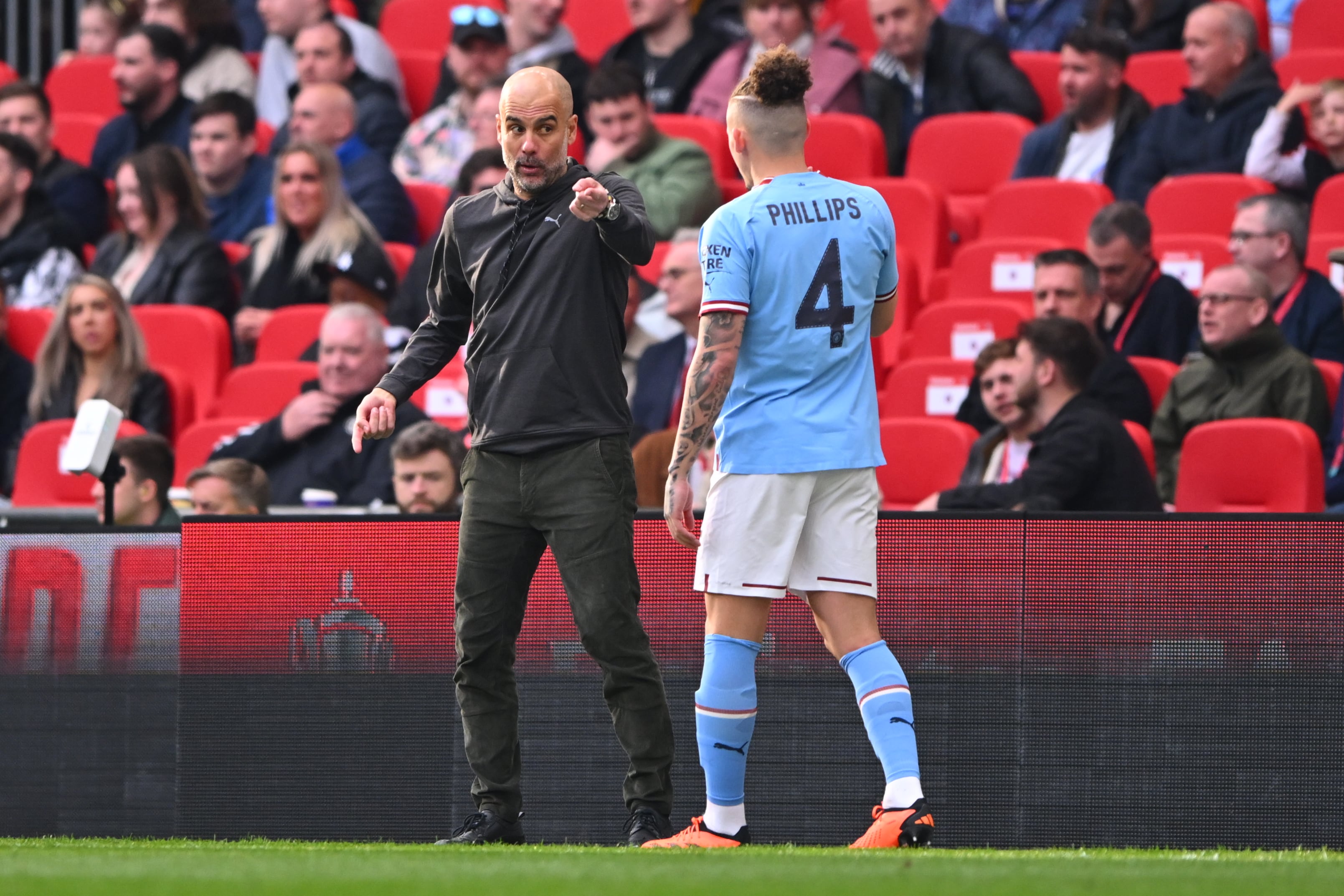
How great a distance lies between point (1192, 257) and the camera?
8.96 meters

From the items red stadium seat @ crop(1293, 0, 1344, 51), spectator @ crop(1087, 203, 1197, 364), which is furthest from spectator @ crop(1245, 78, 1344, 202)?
red stadium seat @ crop(1293, 0, 1344, 51)

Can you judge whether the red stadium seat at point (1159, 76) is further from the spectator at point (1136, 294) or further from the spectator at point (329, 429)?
the spectator at point (329, 429)

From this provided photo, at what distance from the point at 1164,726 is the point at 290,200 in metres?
6.11

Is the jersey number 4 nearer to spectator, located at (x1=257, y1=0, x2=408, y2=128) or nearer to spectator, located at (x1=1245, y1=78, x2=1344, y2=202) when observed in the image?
spectator, located at (x1=1245, y1=78, x2=1344, y2=202)

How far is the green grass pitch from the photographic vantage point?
11.8ft

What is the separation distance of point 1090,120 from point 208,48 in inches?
233

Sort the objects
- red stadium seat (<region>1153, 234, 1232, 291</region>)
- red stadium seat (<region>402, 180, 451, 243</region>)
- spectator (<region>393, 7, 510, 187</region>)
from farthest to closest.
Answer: spectator (<region>393, 7, 510, 187</region>) → red stadium seat (<region>402, 180, 451, 243</region>) → red stadium seat (<region>1153, 234, 1232, 291</region>)

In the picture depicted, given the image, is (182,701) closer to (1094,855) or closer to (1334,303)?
(1094,855)

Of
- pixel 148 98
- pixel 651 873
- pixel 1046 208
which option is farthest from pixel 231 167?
pixel 651 873

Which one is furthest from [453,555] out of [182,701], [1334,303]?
[1334,303]

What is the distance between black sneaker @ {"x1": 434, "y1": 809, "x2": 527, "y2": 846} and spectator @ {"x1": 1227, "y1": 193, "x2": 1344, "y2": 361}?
4.46m

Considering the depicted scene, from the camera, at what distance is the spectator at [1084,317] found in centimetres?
784

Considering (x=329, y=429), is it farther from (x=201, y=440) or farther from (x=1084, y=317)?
(x=1084, y=317)

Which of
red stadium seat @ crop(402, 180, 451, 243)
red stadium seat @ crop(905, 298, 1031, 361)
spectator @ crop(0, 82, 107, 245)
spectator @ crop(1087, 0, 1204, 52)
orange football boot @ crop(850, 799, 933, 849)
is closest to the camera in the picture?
orange football boot @ crop(850, 799, 933, 849)
